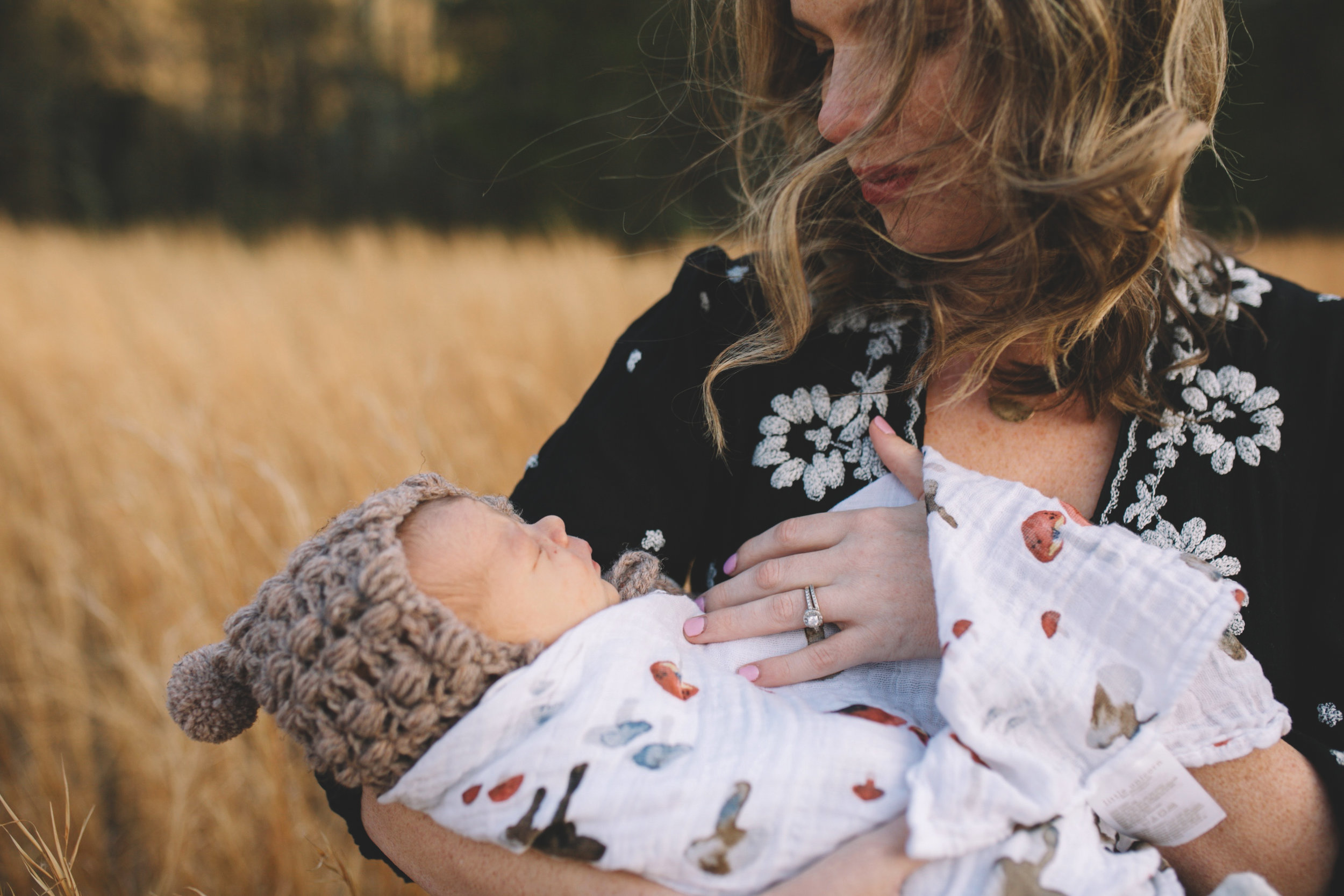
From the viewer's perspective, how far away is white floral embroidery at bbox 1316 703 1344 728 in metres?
0.95

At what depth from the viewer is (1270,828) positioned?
82 centimetres

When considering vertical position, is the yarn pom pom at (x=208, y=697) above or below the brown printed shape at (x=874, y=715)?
below

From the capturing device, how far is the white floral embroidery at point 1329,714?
946 mm

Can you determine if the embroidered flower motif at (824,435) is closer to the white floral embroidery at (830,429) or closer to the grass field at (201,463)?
the white floral embroidery at (830,429)

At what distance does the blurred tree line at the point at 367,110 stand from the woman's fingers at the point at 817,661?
10476 millimetres

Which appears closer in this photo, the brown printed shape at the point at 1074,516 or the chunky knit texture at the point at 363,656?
the chunky knit texture at the point at 363,656

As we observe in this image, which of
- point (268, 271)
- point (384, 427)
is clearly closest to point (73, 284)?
point (268, 271)

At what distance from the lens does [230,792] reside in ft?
6.16

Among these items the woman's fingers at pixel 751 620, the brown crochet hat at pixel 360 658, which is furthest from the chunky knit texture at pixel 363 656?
the woman's fingers at pixel 751 620

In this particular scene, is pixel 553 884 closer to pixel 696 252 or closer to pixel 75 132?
pixel 696 252

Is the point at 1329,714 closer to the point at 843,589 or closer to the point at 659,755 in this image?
the point at 843,589

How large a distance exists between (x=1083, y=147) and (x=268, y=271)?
18.7 feet

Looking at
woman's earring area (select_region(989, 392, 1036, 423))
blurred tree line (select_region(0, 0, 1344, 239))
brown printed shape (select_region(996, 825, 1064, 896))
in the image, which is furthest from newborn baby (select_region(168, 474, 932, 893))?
blurred tree line (select_region(0, 0, 1344, 239))

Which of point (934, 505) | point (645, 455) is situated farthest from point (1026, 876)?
point (645, 455)
